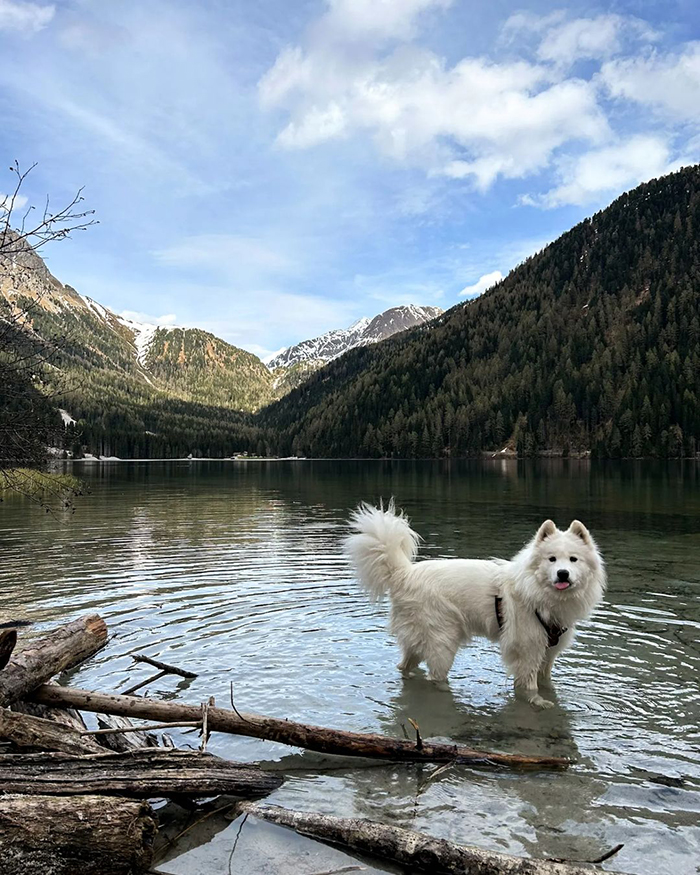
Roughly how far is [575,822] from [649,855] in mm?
636

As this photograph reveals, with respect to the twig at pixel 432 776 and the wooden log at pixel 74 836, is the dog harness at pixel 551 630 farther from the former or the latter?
the wooden log at pixel 74 836

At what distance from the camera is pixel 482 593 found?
28.2 feet

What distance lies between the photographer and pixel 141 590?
611 inches

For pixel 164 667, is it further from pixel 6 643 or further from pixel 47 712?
pixel 6 643

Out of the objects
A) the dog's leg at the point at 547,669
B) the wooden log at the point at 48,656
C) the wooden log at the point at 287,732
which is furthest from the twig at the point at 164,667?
the dog's leg at the point at 547,669

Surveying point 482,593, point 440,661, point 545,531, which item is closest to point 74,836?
point 440,661

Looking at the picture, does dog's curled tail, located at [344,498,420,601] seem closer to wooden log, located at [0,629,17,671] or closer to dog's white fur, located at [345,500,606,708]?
dog's white fur, located at [345,500,606,708]

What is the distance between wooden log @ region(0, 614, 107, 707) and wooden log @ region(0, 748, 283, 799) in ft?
3.13

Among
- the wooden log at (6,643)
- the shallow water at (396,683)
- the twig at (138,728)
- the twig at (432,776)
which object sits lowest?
the shallow water at (396,683)

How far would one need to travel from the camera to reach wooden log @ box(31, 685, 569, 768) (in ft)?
20.1

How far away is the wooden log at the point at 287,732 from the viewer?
20.1 feet

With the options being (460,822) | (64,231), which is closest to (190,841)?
(460,822)

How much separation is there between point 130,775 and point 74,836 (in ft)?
2.37

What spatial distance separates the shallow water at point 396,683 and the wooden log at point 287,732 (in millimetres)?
158
